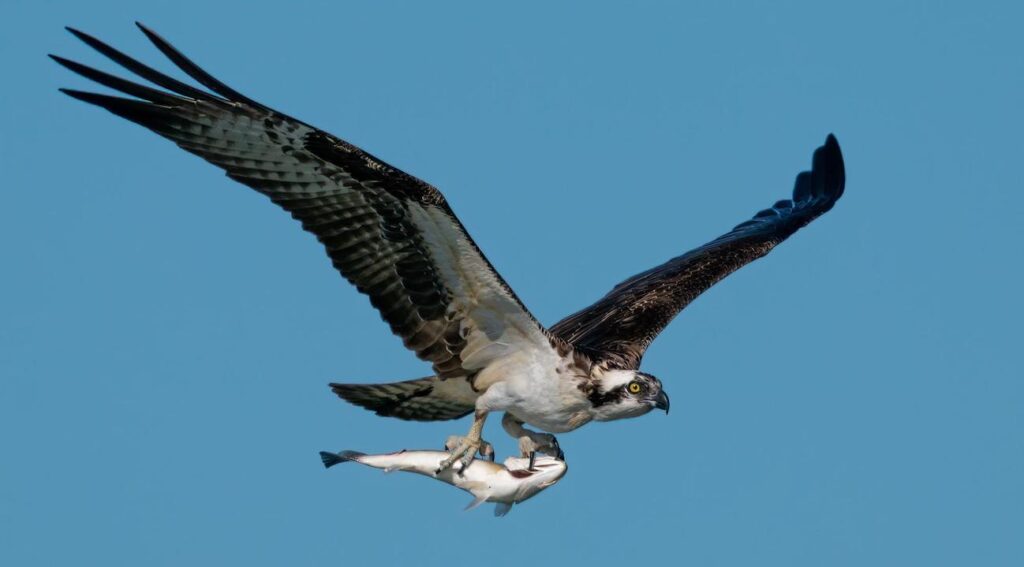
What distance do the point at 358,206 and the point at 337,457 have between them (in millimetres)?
2179

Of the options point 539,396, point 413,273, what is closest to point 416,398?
point 539,396

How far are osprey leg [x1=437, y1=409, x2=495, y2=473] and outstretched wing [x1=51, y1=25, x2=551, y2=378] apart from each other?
24.2 inches

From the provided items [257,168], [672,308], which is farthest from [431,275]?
[672,308]

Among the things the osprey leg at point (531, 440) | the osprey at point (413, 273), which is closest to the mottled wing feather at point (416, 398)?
the osprey at point (413, 273)

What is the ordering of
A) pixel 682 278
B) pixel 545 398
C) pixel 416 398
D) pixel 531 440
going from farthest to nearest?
1. pixel 682 278
2. pixel 416 398
3. pixel 531 440
4. pixel 545 398

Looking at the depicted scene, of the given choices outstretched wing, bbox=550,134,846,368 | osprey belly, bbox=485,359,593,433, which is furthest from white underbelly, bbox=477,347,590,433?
outstretched wing, bbox=550,134,846,368

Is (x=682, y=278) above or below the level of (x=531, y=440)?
above

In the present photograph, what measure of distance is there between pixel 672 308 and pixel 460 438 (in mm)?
3482

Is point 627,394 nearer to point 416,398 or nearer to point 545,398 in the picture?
point 545,398

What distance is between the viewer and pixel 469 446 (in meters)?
13.9

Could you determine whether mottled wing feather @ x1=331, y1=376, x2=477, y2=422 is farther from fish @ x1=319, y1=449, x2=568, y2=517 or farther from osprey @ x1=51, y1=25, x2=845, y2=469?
Answer: fish @ x1=319, y1=449, x2=568, y2=517

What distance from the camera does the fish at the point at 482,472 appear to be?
44.2ft

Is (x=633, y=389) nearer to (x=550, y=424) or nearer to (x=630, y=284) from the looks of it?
(x=550, y=424)

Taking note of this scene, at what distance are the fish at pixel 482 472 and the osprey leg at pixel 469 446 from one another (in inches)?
1.9
